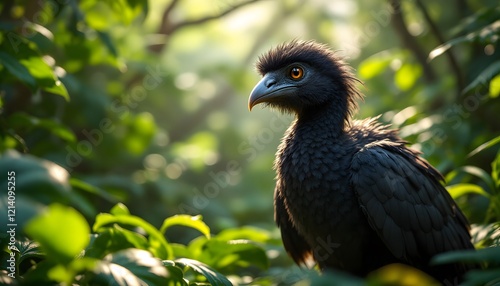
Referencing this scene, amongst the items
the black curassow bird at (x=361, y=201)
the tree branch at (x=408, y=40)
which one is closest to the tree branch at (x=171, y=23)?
the tree branch at (x=408, y=40)

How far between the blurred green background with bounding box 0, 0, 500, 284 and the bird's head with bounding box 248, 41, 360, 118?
13.8 inches

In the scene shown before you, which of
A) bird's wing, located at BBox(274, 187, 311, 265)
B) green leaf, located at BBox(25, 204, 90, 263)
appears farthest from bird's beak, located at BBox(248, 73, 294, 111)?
green leaf, located at BBox(25, 204, 90, 263)

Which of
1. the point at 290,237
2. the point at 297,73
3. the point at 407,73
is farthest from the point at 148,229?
the point at 407,73

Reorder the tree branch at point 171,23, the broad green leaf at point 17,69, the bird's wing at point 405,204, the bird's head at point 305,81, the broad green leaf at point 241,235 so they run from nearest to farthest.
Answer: the broad green leaf at point 17,69 → the bird's wing at point 405,204 → the broad green leaf at point 241,235 → the bird's head at point 305,81 → the tree branch at point 171,23

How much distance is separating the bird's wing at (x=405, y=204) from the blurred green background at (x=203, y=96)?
1.59 feet

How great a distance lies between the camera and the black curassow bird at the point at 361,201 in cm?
387

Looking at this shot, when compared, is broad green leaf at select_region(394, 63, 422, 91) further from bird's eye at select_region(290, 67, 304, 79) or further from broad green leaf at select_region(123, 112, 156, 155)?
broad green leaf at select_region(123, 112, 156, 155)

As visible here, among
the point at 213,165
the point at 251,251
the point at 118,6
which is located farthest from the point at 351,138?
the point at 213,165

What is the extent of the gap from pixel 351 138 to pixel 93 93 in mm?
3395

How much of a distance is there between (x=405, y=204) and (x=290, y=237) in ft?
3.79

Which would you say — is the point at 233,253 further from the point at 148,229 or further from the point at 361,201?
the point at 361,201

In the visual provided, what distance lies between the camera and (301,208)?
4.09 metres

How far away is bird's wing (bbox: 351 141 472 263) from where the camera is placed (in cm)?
382

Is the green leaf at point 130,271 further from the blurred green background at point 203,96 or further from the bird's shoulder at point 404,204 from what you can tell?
the bird's shoulder at point 404,204
